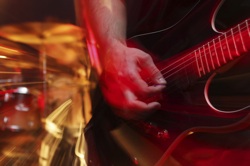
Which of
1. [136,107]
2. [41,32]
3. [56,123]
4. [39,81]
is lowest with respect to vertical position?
[56,123]

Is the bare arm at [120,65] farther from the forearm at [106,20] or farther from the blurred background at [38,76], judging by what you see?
the blurred background at [38,76]

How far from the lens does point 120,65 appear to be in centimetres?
49

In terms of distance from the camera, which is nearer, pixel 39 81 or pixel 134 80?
pixel 134 80

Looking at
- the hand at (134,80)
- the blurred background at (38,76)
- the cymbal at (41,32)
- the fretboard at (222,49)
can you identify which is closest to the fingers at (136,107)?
the hand at (134,80)

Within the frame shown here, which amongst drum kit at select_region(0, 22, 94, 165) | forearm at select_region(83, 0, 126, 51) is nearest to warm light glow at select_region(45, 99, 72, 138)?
drum kit at select_region(0, 22, 94, 165)

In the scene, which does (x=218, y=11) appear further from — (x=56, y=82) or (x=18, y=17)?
(x=56, y=82)

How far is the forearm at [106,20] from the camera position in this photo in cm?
54

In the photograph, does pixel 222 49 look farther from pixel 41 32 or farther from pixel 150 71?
pixel 41 32

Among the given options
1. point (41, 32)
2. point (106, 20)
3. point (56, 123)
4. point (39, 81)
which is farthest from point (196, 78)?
point (39, 81)

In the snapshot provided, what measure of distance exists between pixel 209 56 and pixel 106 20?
0.26 metres

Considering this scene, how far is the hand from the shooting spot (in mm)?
467

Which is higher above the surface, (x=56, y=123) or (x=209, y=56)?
(x=209, y=56)

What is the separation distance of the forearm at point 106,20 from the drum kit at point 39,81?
2.54 ft

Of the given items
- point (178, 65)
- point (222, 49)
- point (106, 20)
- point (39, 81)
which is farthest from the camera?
point (39, 81)
